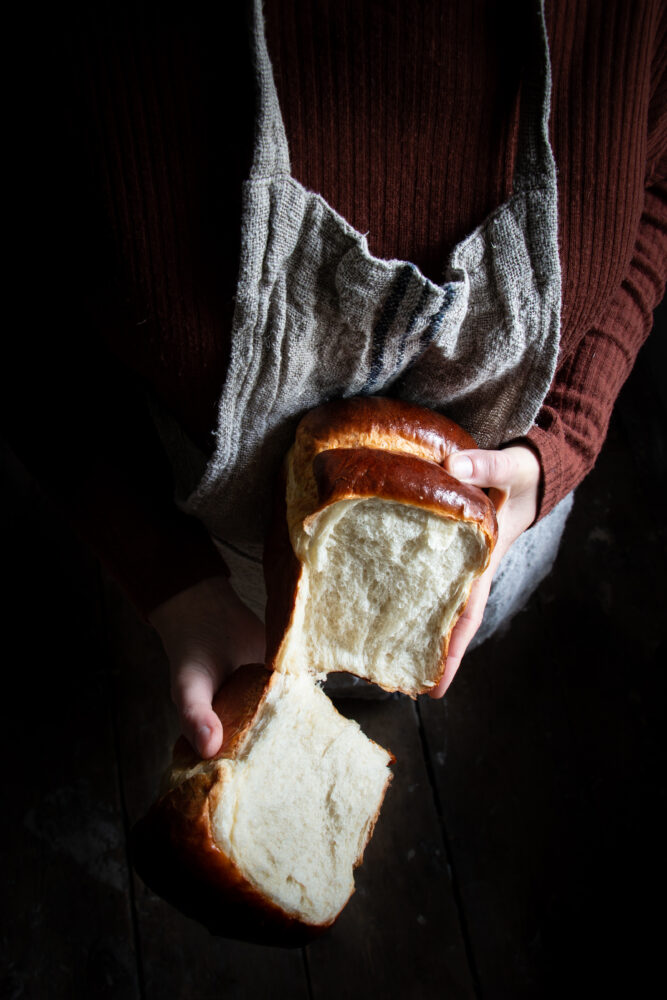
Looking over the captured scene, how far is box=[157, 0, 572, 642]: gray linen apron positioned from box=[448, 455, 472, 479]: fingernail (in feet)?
0.28

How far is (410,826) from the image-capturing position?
1.42 meters

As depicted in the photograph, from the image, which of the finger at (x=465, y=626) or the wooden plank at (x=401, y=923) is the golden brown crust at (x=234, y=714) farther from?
the wooden plank at (x=401, y=923)

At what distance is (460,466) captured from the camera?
0.71 meters

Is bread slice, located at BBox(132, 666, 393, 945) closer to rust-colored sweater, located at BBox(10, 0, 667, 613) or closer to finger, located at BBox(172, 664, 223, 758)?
finger, located at BBox(172, 664, 223, 758)

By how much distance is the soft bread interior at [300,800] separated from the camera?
0.74 meters

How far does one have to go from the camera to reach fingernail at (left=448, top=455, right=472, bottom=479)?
708 millimetres

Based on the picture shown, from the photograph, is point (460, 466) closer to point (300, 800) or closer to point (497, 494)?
point (497, 494)

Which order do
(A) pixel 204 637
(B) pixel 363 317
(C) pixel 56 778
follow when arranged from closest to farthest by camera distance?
1. (B) pixel 363 317
2. (A) pixel 204 637
3. (C) pixel 56 778

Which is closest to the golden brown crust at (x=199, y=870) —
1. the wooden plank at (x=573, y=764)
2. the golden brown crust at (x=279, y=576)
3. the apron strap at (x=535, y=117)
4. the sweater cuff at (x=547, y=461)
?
the golden brown crust at (x=279, y=576)

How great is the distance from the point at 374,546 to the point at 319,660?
0.14 meters

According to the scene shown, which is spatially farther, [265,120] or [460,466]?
[460,466]

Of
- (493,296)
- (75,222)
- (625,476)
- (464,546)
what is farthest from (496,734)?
(75,222)

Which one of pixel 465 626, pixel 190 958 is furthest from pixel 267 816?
pixel 190 958

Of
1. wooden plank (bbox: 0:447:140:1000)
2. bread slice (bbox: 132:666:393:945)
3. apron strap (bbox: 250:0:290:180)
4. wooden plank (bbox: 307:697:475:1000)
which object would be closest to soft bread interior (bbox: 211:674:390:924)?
bread slice (bbox: 132:666:393:945)
